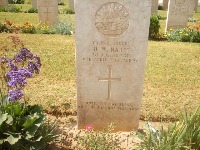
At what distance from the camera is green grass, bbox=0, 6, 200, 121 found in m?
4.85

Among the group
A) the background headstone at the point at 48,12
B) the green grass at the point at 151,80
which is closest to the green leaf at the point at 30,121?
the green grass at the point at 151,80

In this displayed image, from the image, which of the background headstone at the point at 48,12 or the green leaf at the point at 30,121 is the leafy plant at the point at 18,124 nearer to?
the green leaf at the point at 30,121

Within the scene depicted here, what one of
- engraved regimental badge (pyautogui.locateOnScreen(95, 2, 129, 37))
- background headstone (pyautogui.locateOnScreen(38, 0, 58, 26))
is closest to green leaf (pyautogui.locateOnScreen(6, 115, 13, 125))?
engraved regimental badge (pyautogui.locateOnScreen(95, 2, 129, 37))

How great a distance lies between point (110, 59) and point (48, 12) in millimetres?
9225

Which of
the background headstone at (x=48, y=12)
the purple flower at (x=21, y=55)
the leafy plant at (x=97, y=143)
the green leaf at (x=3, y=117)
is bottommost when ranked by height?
the leafy plant at (x=97, y=143)

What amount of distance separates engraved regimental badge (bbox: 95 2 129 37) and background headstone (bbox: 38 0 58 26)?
9.19m

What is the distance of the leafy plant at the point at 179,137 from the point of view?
2814mm

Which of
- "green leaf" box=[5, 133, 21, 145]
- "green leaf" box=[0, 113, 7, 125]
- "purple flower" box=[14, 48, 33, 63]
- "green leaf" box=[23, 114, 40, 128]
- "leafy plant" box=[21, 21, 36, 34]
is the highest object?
"leafy plant" box=[21, 21, 36, 34]

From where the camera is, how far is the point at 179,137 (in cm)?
279

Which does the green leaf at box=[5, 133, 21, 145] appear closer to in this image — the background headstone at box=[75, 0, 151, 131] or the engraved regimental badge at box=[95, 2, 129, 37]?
the background headstone at box=[75, 0, 151, 131]

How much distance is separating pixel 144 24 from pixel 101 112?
4.69 feet

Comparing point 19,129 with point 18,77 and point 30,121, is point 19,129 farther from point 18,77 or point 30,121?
point 18,77

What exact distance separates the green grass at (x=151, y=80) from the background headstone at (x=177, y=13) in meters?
2.91

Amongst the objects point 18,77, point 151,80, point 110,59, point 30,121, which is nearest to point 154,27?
point 151,80
